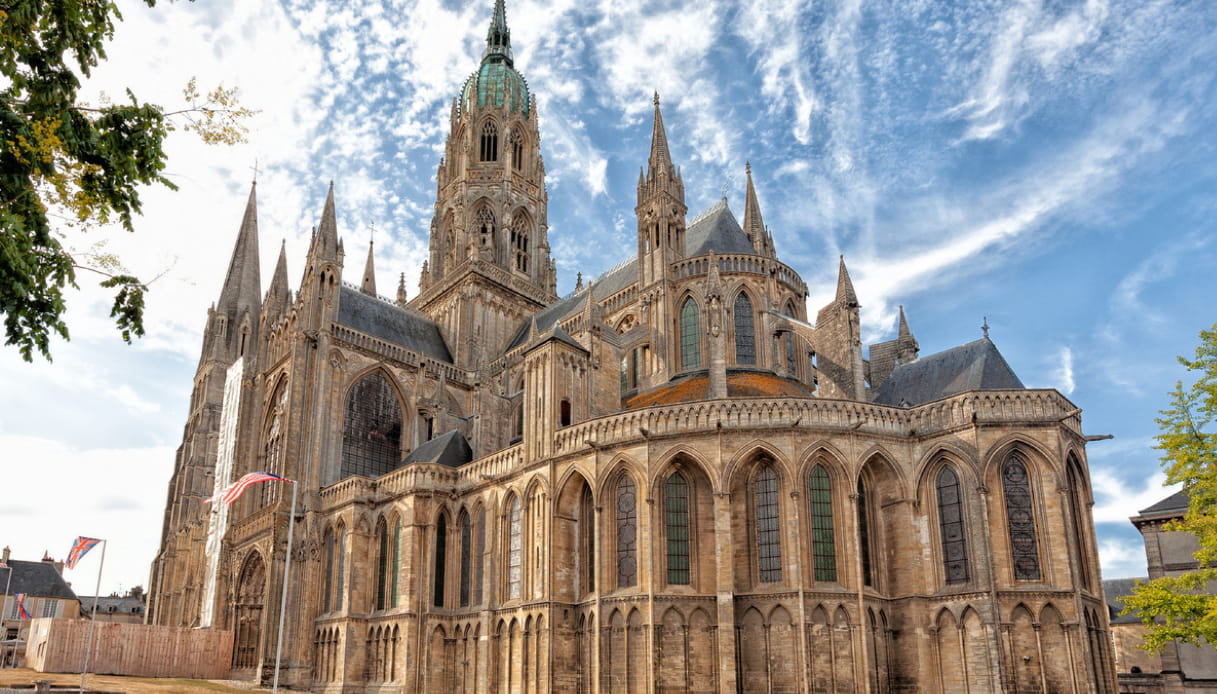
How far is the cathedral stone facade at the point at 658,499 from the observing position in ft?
79.0

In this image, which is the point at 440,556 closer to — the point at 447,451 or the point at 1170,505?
the point at 447,451

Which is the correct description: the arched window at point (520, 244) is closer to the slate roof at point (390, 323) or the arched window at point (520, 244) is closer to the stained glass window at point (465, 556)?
the slate roof at point (390, 323)

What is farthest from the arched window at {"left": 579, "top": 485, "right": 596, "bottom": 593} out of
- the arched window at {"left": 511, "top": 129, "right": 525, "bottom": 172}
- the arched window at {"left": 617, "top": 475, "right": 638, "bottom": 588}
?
the arched window at {"left": 511, "top": 129, "right": 525, "bottom": 172}

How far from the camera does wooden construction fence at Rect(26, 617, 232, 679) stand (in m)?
36.8

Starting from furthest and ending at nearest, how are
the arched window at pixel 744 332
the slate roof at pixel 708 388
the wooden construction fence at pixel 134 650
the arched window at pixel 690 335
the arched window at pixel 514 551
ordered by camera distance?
the wooden construction fence at pixel 134 650, the arched window at pixel 744 332, the arched window at pixel 690 335, the slate roof at pixel 708 388, the arched window at pixel 514 551

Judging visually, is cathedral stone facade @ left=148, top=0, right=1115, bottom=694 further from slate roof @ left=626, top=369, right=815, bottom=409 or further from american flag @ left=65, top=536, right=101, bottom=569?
american flag @ left=65, top=536, right=101, bottom=569

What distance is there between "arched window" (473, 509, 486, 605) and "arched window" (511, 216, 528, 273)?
925 inches

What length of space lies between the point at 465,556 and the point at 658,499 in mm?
9942

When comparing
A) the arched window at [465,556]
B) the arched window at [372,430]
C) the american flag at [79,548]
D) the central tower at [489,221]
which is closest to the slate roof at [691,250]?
the central tower at [489,221]

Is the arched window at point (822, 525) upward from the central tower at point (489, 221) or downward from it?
downward

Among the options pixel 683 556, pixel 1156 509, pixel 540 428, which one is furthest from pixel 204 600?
pixel 1156 509

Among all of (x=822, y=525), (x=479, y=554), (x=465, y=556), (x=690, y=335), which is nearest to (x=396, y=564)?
(x=465, y=556)

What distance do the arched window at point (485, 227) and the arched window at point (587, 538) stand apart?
25.7 m

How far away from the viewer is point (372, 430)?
41.1m
